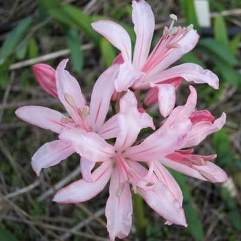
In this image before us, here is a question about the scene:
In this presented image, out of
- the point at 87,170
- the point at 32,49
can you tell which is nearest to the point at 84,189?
the point at 87,170

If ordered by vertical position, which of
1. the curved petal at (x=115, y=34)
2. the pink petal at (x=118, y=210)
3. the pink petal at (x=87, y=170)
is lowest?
the pink petal at (x=118, y=210)

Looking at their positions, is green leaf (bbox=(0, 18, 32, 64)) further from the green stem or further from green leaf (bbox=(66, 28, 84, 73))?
the green stem

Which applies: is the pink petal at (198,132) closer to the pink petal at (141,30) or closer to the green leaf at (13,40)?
the pink petal at (141,30)

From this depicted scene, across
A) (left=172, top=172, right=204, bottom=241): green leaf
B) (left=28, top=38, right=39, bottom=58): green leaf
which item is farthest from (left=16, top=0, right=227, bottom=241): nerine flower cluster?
(left=28, top=38, right=39, bottom=58): green leaf

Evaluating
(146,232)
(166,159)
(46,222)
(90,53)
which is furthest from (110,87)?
(90,53)

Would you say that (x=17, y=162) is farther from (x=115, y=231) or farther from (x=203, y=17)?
(x=115, y=231)

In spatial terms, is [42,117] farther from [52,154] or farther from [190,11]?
[190,11]

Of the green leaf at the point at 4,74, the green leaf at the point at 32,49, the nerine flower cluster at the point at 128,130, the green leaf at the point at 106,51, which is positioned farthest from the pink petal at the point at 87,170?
the green leaf at the point at 32,49
